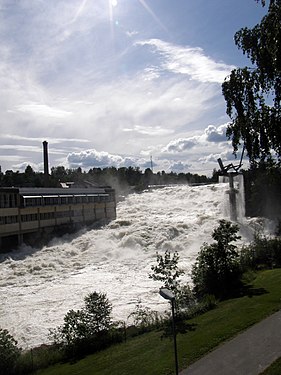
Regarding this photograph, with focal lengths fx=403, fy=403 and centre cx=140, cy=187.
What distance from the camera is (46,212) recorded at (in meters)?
44.3

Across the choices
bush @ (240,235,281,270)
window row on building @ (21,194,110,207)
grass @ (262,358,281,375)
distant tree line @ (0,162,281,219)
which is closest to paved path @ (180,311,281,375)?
grass @ (262,358,281,375)

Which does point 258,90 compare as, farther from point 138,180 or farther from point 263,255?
point 138,180

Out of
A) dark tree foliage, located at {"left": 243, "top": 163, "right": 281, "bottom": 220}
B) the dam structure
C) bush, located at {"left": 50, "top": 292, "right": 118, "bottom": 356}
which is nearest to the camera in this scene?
bush, located at {"left": 50, "top": 292, "right": 118, "bottom": 356}

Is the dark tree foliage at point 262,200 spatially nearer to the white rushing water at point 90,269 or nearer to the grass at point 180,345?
the white rushing water at point 90,269

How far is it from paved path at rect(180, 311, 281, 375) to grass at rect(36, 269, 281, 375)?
0.38 meters

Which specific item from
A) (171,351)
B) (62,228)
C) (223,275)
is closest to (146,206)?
(62,228)

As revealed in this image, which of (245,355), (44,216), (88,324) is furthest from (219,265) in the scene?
(44,216)

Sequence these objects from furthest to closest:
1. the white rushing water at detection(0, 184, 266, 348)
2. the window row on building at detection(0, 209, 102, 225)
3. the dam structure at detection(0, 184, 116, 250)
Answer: the dam structure at detection(0, 184, 116, 250) → the window row on building at detection(0, 209, 102, 225) → the white rushing water at detection(0, 184, 266, 348)

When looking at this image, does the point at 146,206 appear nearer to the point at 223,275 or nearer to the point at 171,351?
the point at 223,275

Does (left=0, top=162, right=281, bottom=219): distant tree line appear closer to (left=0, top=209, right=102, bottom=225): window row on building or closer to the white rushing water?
the white rushing water

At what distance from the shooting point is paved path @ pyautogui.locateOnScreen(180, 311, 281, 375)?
9.78 m

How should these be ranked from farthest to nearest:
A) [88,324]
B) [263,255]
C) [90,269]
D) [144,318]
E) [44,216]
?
[44,216]
[90,269]
[263,255]
[144,318]
[88,324]

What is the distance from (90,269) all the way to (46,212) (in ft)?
46.5

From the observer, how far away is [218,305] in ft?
57.7
